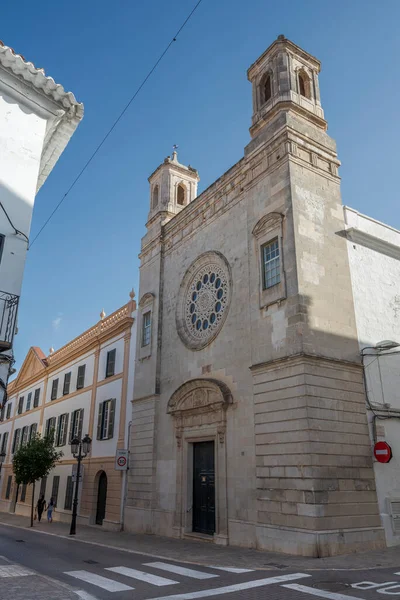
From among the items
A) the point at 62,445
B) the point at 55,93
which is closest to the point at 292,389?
the point at 55,93

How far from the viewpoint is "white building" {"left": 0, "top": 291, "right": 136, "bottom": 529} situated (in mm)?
23484

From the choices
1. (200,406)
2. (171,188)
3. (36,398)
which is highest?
(171,188)

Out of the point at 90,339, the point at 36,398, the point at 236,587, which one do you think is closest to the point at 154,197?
the point at 90,339

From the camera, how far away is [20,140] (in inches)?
453

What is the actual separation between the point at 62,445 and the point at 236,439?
18.0 meters

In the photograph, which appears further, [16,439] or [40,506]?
[16,439]

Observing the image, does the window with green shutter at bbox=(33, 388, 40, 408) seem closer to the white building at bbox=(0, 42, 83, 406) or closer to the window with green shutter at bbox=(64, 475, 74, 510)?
the window with green shutter at bbox=(64, 475, 74, 510)

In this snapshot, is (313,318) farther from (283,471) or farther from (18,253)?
(18,253)

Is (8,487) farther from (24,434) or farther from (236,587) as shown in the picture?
(236,587)

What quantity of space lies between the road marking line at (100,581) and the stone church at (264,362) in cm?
520

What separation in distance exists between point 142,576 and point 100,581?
0.96 meters

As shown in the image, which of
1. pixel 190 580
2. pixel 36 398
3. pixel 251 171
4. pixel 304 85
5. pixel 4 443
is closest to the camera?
pixel 190 580

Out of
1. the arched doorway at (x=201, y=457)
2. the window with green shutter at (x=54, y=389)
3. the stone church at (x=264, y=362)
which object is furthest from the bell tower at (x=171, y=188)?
the window with green shutter at (x=54, y=389)

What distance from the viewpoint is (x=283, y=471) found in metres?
13.2
